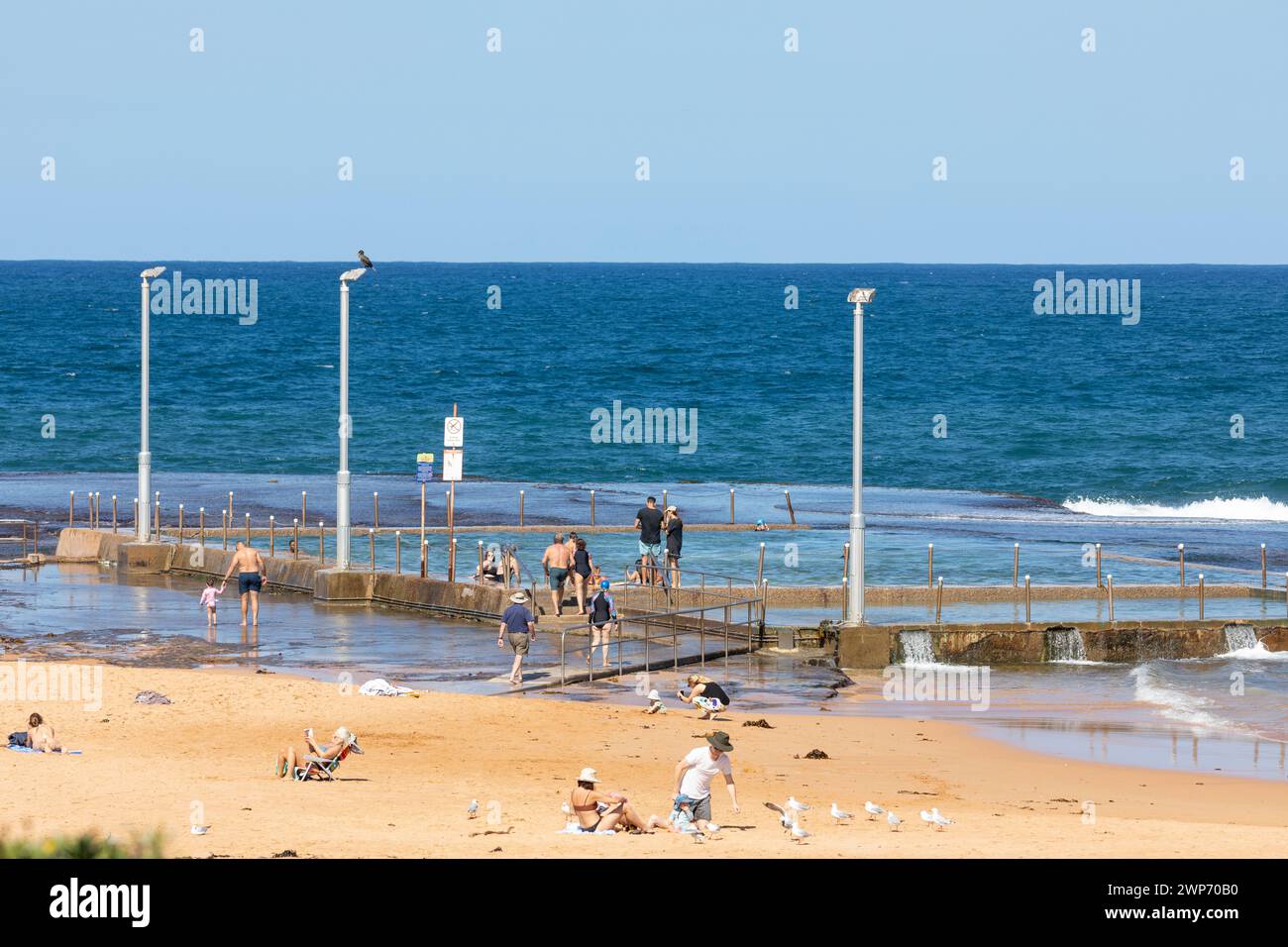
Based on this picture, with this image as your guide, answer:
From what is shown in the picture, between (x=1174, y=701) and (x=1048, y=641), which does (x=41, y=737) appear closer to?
(x=1174, y=701)

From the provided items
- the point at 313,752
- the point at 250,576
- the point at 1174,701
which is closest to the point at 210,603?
the point at 250,576

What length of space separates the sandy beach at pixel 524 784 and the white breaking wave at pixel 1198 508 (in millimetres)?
39687

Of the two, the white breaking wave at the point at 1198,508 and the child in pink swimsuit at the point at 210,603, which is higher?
the white breaking wave at the point at 1198,508

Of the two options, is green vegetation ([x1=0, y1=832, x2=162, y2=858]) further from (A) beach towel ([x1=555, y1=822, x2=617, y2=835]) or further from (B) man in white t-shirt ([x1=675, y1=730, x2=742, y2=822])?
(B) man in white t-shirt ([x1=675, y1=730, x2=742, y2=822])

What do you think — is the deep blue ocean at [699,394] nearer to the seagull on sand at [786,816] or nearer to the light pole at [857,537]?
the light pole at [857,537]

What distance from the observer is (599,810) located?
16734 mm

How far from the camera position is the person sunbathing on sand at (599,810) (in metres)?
16.6

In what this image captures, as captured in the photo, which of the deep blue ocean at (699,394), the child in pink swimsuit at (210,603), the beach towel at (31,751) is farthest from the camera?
the deep blue ocean at (699,394)

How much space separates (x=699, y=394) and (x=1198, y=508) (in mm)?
43501

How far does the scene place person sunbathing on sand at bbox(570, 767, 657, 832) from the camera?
16.6 metres

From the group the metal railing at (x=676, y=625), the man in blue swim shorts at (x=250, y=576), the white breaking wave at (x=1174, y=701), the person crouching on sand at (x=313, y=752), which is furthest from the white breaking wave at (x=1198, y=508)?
the person crouching on sand at (x=313, y=752)

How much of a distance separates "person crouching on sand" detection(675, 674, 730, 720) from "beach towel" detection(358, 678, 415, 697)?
357 cm

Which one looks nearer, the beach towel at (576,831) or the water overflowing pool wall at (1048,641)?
the beach towel at (576,831)
